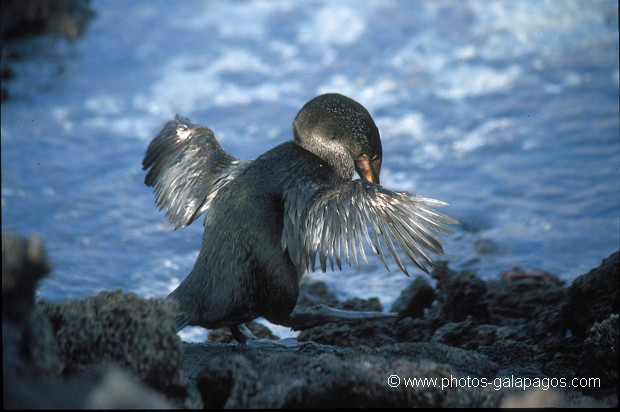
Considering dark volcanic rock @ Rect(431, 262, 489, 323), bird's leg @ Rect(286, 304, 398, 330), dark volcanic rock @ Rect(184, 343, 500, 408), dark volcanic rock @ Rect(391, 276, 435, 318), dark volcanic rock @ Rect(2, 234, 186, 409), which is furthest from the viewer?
dark volcanic rock @ Rect(391, 276, 435, 318)

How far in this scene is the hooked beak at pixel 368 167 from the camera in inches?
183

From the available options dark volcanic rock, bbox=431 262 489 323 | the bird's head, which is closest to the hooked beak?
the bird's head

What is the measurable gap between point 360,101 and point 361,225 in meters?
4.07

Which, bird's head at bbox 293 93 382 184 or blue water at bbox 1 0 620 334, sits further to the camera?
blue water at bbox 1 0 620 334

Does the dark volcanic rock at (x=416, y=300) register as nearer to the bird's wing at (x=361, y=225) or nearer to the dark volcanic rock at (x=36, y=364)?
the bird's wing at (x=361, y=225)

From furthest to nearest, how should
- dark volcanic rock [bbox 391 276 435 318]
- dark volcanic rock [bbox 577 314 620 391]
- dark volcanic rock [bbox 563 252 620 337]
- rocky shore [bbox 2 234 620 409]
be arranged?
dark volcanic rock [bbox 391 276 435 318], dark volcanic rock [bbox 563 252 620 337], dark volcanic rock [bbox 577 314 620 391], rocky shore [bbox 2 234 620 409]

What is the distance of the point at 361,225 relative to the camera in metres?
3.86

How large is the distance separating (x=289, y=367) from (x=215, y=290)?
2.65 ft

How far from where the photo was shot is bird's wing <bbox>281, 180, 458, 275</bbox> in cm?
384

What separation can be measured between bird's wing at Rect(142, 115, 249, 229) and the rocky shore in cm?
99

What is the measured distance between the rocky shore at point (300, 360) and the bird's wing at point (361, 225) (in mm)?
495

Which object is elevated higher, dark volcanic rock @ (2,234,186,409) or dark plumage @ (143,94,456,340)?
dark plumage @ (143,94,456,340)

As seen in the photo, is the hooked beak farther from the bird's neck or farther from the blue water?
the blue water

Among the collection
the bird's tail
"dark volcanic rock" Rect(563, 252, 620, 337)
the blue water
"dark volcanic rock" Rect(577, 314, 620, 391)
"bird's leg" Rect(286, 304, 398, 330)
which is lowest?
"dark volcanic rock" Rect(577, 314, 620, 391)
